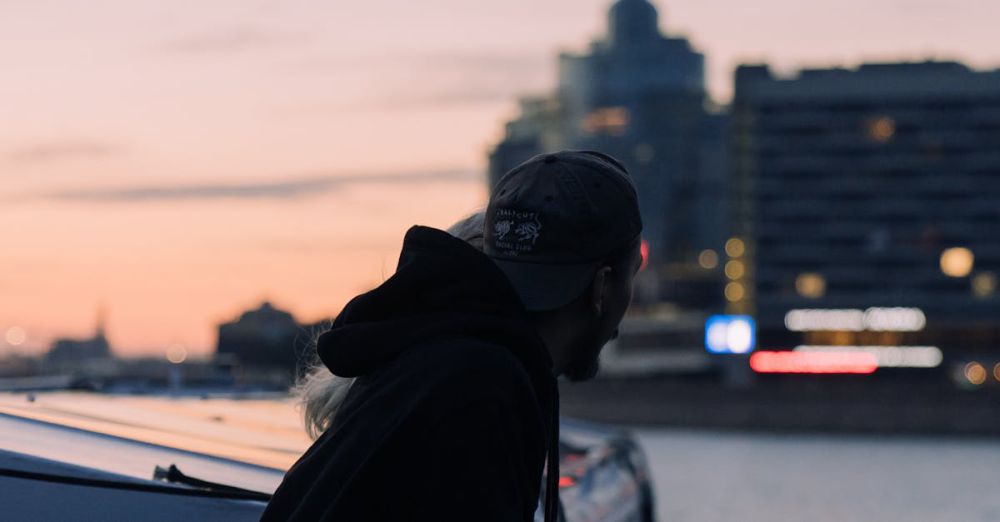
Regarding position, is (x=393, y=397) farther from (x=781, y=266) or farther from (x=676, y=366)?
(x=676, y=366)

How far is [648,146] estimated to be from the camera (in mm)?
188250

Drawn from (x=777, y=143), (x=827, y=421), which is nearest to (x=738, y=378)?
(x=777, y=143)

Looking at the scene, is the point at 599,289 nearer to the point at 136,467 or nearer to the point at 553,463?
the point at 553,463

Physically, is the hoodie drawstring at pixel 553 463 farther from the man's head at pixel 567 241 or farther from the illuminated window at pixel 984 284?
the illuminated window at pixel 984 284

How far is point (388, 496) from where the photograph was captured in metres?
1.66

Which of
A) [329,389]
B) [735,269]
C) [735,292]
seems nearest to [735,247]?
[735,269]

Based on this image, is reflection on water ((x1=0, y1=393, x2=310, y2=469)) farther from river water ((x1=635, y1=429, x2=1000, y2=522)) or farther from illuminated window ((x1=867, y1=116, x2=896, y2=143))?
illuminated window ((x1=867, y1=116, x2=896, y2=143))

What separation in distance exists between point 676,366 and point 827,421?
217 ft

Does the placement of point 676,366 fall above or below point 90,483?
below

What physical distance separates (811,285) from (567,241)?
118250 millimetres

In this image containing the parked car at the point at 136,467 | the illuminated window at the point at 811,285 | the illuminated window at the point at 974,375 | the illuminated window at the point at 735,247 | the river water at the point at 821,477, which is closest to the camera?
the parked car at the point at 136,467

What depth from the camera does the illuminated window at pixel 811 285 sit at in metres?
118

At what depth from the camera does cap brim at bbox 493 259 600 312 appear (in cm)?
184

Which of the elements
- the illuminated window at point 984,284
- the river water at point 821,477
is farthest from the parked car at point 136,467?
the illuminated window at point 984,284
